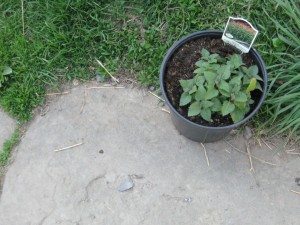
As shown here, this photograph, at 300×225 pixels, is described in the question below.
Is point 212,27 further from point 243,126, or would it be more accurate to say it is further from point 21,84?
point 21,84

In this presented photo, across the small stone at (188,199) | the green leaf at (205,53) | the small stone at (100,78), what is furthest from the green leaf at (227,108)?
the small stone at (100,78)

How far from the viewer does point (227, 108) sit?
1689 millimetres

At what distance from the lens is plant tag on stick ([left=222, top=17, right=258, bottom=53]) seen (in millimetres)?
1670

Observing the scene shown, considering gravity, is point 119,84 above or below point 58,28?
below

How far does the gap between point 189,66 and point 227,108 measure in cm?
31

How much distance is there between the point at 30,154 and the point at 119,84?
1.84 feet

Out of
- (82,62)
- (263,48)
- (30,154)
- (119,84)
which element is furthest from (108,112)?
(263,48)

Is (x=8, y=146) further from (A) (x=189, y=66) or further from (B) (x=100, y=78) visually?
(A) (x=189, y=66)

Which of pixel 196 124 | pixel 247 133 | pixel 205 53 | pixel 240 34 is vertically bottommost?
pixel 247 133

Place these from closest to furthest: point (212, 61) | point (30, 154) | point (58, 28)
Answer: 1. point (212, 61)
2. point (30, 154)
3. point (58, 28)

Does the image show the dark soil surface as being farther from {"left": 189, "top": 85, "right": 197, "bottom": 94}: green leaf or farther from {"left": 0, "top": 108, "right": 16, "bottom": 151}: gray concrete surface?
{"left": 0, "top": 108, "right": 16, "bottom": 151}: gray concrete surface

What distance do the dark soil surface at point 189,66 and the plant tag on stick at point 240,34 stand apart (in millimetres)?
88

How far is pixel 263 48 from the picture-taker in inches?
80.6

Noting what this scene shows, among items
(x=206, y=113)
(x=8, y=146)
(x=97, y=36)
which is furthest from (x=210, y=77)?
(x=8, y=146)
